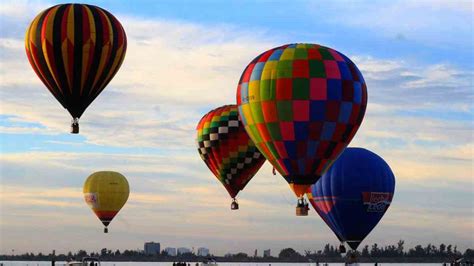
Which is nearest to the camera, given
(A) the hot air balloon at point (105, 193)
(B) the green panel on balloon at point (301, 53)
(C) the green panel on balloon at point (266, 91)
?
(C) the green panel on balloon at point (266, 91)

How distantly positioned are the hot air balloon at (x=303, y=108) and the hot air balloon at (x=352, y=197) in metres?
9.13

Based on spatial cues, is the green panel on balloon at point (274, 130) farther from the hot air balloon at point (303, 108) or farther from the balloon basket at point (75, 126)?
the balloon basket at point (75, 126)

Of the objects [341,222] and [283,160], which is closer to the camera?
[283,160]

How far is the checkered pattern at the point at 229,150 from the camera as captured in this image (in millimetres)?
67625

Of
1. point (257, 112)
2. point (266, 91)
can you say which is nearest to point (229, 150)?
point (257, 112)

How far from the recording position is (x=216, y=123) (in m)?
68.4

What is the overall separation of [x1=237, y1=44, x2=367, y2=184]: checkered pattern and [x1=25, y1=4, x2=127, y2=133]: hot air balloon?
852 cm

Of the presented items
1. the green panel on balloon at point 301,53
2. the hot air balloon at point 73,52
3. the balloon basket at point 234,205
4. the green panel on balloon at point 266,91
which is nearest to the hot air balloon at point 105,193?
the balloon basket at point 234,205

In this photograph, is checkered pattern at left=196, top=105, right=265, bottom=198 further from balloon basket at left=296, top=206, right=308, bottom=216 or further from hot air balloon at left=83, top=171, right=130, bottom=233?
hot air balloon at left=83, top=171, right=130, bottom=233

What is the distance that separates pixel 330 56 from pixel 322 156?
18.0 feet

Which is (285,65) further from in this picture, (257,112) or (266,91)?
(257,112)

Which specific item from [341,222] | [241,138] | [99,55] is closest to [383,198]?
[341,222]

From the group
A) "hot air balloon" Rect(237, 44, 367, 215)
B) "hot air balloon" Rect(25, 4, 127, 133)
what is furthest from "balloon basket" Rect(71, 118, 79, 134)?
"hot air balloon" Rect(237, 44, 367, 215)

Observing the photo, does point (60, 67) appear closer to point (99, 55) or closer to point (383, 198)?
point (99, 55)
